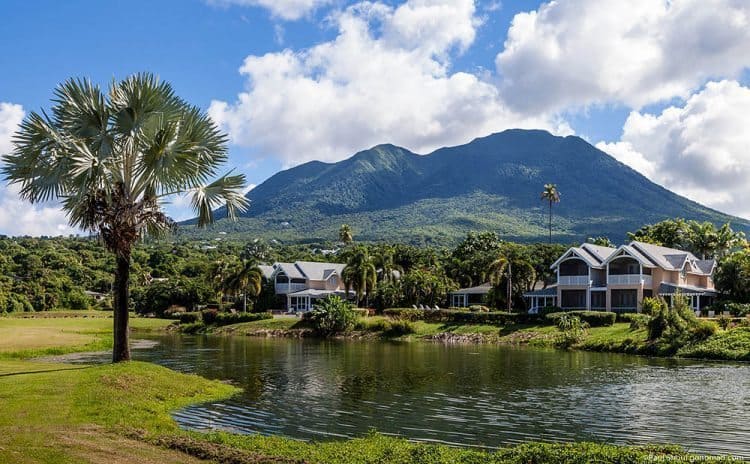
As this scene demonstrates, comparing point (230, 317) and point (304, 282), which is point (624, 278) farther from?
point (304, 282)

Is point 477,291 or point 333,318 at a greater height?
point 477,291

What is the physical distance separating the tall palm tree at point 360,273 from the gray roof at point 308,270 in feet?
51.3

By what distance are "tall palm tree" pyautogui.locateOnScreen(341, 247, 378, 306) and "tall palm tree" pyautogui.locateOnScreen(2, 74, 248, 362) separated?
48820mm

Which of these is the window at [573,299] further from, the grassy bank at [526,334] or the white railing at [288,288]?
the white railing at [288,288]

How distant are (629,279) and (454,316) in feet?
55.0

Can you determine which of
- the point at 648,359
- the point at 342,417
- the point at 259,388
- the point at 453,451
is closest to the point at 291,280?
the point at 648,359

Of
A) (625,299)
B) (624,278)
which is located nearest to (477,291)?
(625,299)

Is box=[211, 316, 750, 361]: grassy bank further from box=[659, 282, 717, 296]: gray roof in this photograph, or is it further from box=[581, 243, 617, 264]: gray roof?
box=[581, 243, 617, 264]: gray roof

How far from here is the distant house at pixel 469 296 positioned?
3029 inches

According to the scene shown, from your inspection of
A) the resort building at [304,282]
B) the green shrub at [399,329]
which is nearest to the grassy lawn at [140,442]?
the green shrub at [399,329]

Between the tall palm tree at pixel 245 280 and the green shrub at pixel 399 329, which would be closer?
the green shrub at pixel 399 329

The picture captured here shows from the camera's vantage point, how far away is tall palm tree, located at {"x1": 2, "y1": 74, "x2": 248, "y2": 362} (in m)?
22.4

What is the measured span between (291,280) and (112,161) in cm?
6614

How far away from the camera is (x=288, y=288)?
3492 inches
